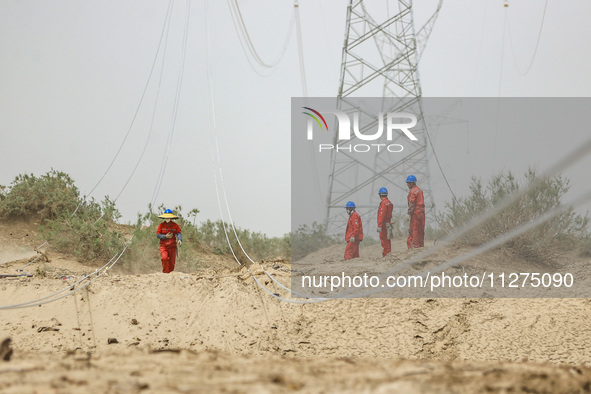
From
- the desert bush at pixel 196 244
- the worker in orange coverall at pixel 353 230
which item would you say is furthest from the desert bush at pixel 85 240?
the worker in orange coverall at pixel 353 230

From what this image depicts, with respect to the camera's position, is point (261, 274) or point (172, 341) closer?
point (172, 341)

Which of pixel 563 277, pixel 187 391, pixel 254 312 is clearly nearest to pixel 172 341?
pixel 254 312

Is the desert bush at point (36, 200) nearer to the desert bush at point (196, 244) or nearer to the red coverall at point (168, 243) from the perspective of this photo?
the desert bush at point (196, 244)

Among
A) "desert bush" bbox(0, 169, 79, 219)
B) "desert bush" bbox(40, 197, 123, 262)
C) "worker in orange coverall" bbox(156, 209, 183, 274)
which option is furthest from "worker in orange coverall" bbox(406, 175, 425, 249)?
"desert bush" bbox(0, 169, 79, 219)

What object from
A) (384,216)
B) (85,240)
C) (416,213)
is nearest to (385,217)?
(384,216)

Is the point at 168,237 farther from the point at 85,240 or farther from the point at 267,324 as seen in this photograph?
the point at 85,240

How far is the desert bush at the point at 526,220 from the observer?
35.8ft

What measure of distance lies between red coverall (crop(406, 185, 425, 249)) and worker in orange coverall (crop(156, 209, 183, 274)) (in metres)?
5.01

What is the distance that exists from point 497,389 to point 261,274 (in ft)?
21.8

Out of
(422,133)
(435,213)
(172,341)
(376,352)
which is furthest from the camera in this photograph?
(422,133)

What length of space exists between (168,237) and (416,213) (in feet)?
17.5

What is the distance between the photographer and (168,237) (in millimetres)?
10539

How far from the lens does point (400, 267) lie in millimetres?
9422

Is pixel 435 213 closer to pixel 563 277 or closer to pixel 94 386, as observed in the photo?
pixel 563 277
